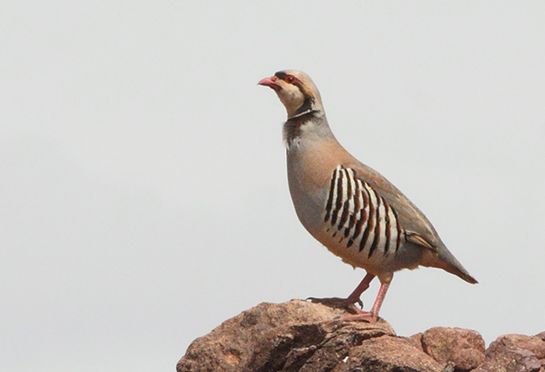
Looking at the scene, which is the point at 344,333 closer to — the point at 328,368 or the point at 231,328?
the point at 328,368

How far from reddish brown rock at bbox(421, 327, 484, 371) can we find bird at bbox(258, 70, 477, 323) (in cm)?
113

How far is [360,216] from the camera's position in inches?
642

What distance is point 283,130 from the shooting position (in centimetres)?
1672

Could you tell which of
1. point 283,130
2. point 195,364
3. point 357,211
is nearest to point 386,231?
point 357,211

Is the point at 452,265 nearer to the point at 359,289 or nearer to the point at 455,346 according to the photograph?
the point at 359,289

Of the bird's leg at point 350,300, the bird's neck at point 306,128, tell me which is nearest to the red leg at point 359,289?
the bird's leg at point 350,300

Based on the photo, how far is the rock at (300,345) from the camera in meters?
13.9

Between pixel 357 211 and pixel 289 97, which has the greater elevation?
pixel 289 97

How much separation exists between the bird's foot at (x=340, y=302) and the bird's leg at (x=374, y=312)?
0.12 metres

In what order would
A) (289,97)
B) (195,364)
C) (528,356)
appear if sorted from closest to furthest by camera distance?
(528,356)
(195,364)
(289,97)

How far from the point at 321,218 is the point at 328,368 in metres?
2.27

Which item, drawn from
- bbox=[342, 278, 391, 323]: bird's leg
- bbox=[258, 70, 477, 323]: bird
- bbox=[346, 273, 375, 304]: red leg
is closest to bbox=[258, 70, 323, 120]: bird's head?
bbox=[258, 70, 477, 323]: bird

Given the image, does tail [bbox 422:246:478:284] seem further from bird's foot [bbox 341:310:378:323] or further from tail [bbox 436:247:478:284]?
bird's foot [bbox 341:310:378:323]

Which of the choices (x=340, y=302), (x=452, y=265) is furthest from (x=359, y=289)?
(x=452, y=265)
